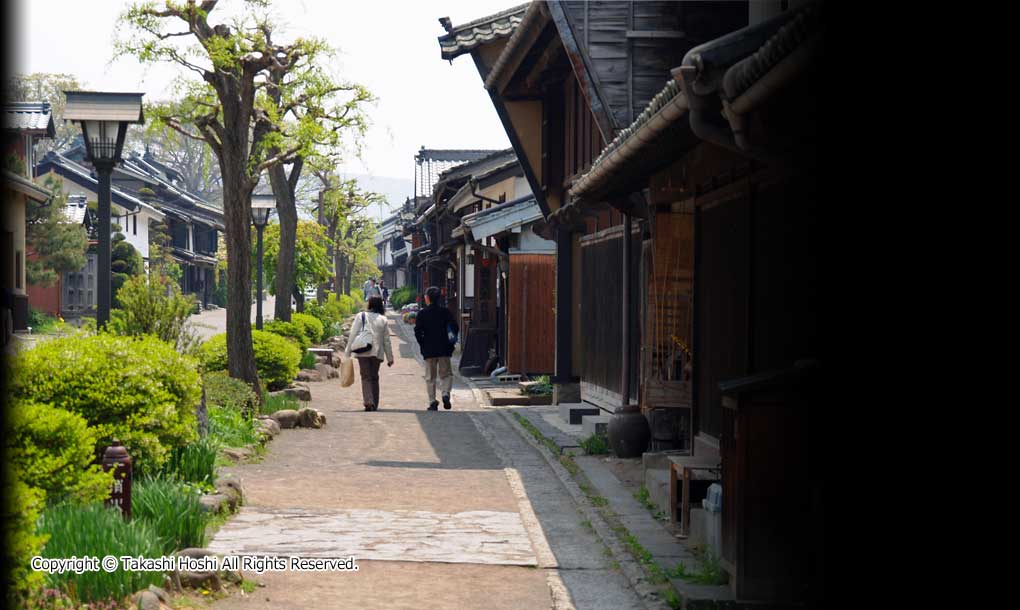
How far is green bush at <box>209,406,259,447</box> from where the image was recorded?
12648mm

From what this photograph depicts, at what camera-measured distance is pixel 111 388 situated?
8.97m

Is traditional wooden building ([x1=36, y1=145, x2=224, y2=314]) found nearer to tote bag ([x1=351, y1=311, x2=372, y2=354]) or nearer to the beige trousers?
the beige trousers

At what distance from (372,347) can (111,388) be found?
383 inches

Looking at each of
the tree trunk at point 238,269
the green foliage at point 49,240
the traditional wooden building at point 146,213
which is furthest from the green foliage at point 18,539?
the traditional wooden building at point 146,213

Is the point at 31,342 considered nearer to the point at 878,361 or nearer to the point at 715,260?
the point at 715,260

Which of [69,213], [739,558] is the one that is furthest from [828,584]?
[69,213]

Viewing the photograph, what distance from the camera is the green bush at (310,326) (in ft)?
98.6

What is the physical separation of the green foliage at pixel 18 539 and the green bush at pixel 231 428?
674 cm

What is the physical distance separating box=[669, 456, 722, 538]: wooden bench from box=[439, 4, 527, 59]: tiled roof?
37.4ft

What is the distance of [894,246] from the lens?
5.07m

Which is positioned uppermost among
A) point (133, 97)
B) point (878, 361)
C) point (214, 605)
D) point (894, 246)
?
point (133, 97)

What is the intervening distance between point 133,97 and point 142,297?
2932 mm

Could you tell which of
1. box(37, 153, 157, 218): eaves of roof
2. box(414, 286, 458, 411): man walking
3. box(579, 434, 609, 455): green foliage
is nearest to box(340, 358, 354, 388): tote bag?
box(414, 286, 458, 411): man walking

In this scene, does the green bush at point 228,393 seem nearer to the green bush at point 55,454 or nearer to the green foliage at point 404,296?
the green bush at point 55,454
